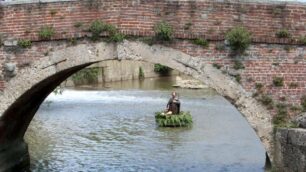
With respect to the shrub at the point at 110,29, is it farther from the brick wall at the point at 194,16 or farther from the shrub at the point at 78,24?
the shrub at the point at 78,24

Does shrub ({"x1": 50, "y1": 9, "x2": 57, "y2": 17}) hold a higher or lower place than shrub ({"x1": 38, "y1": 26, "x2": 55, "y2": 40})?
higher

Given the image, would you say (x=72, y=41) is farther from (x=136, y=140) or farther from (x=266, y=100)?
(x=136, y=140)

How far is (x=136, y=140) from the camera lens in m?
18.8

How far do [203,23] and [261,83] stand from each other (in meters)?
1.64

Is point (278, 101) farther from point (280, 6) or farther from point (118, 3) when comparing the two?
point (118, 3)

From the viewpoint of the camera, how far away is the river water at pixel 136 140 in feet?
49.6

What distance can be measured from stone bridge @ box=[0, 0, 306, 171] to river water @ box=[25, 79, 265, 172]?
3437 mm

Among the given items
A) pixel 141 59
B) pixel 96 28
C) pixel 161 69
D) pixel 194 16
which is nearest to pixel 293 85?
pixel 194 16

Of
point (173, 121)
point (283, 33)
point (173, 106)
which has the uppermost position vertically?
point (283, 33)

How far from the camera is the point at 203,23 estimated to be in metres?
11.5

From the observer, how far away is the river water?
49.6 feet

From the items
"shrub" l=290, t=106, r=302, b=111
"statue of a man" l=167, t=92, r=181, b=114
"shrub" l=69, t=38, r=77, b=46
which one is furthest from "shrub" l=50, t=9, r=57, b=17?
"statue of a man" l=167, t=92, r=181, b=114

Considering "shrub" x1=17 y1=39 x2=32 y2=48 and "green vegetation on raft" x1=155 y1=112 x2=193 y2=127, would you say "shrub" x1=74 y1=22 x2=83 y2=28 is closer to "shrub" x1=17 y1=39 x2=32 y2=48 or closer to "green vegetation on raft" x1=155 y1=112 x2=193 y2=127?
"shrub" x1=17 y1=39 x2=32 y2=48

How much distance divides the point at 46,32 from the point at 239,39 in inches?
151
